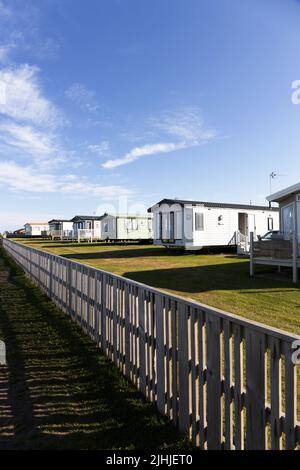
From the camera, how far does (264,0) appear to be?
3.74 m

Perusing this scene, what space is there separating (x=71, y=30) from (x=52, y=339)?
1063cm

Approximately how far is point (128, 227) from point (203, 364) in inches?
1314

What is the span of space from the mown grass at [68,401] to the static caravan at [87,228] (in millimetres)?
35315

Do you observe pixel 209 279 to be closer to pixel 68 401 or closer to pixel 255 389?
pixel 68 401

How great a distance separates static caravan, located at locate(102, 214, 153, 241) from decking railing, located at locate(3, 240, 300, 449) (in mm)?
30571

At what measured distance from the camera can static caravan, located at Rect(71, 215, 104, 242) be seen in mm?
41406

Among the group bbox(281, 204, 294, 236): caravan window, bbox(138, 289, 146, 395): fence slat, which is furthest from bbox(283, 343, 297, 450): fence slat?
bbox(281, 204, 294, 236): caravan window

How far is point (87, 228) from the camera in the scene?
4725 cm

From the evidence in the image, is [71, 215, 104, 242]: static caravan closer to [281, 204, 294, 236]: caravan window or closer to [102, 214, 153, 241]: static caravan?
[102, 214, 153, 241]: static caravan

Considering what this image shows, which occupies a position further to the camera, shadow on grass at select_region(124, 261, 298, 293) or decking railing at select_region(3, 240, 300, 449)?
shadow on grass at select_region(124, 261, 298, 293)

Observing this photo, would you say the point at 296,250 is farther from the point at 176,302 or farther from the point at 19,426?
the point at 19,426

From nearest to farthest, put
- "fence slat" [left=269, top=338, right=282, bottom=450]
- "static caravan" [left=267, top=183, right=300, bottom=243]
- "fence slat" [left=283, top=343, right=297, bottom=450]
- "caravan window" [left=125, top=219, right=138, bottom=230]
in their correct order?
"fence slat" [left=283, top=343, right=297, bottom=450]
"fence slat" [left=269, top=338, right=282, bottom=450]
"static caravan" [left=267, top=183, right=300, bottom=243]
"caravan window" [left=125, top=219, right=138, bottom=230]
